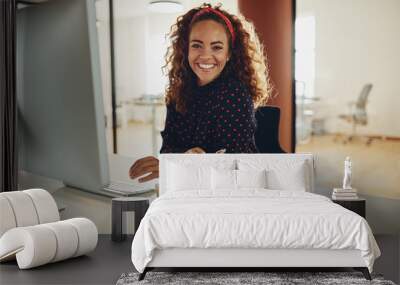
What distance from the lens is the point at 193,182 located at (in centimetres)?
648

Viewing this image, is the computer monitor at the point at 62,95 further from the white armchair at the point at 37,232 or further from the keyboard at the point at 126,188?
the white armchair at the point at 37,232

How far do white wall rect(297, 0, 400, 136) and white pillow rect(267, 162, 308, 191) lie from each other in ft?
3.03

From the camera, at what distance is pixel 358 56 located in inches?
277

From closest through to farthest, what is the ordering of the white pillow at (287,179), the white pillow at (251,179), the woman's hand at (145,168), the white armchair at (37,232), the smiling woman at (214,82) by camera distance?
the white armchair at (37,232), the white pillow at (251,179), the white pillow at (287,179), the smiling woman at (214,82), the woman's hand at (145,168)

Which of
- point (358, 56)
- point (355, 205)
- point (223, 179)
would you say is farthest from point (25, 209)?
point (358, 56)

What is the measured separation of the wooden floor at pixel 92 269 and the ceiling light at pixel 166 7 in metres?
2.72

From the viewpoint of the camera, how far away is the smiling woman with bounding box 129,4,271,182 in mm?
7082

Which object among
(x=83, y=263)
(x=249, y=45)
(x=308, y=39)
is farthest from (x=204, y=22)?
(x=83, y=263)

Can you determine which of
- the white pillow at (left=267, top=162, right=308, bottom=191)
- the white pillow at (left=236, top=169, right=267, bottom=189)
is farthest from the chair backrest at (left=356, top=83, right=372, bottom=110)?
the white pillow at (left=236, top=169, right=267, bottom=189)

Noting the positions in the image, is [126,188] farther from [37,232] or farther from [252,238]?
[252,238]

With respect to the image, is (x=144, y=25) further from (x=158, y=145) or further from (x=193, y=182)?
(x=193, y=182)

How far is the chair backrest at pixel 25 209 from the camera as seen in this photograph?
548 centimetres

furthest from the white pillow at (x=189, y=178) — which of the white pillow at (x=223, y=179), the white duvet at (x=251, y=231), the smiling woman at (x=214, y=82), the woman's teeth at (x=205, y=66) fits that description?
the white duvet at (x=251, y=231)

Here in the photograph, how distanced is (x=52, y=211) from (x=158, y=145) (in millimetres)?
1733
